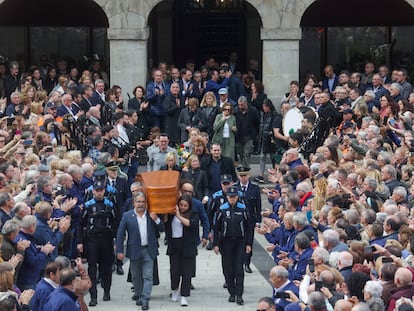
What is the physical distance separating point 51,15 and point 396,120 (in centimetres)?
1249

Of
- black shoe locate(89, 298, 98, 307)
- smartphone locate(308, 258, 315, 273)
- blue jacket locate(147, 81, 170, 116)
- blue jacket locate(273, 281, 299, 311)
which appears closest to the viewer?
blue jacket locate(273, 281, 299, 311)

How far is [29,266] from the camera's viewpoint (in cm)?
1859

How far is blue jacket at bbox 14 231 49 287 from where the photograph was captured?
18547 millimetres

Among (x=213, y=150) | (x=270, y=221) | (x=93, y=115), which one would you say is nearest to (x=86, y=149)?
(x=93, y=115)

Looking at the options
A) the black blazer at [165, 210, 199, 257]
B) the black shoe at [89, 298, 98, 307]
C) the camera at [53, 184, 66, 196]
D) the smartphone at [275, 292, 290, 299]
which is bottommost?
the black shoe at [89, 298, 98, 307]

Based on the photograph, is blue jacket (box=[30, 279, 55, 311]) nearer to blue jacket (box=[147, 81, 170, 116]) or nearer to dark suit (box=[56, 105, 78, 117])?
dark suit (box=[56, 105, 78, 117])

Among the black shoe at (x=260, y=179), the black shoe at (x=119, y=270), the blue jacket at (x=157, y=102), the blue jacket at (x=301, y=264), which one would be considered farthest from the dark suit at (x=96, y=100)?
the blue jacket at (x=301, y=264)

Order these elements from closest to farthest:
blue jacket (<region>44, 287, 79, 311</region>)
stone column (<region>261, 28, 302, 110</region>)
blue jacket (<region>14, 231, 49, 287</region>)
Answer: blue jacket (<region>44, 287, 79, 311</region>), blue jacket (<region>14, 231, 49, 287</region>), stone column (<region>261, 28, 302, 110</region>)

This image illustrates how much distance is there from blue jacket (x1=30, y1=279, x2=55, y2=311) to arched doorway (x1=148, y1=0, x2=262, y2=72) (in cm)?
2122

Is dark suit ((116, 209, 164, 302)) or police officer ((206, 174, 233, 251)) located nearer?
dark suit ((116, 209, 164, 302))

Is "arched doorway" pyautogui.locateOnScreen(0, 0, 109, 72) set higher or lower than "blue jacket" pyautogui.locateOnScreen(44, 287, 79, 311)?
higher

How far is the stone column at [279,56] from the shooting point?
32.8m

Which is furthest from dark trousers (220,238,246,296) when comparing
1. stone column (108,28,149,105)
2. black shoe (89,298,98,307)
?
Result: stone column (108,28,149,105)

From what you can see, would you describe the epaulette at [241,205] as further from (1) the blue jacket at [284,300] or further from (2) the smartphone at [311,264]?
(1) the blue jacket at [284,300]
